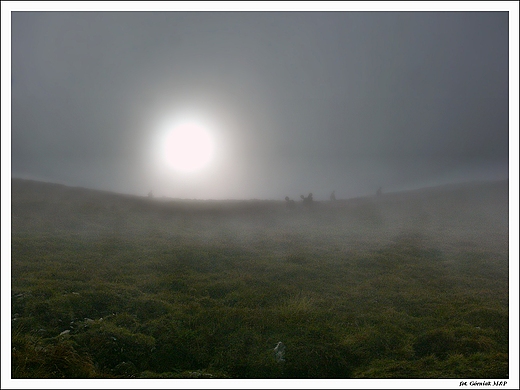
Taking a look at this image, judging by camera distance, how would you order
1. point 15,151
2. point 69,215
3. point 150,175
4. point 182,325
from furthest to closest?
1. point 69,215
2. point 150,175
3. point 15,151
4. point 182,325

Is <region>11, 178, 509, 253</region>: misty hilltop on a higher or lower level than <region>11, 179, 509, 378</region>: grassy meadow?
higher

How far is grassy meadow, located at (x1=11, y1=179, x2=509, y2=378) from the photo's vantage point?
27.0 feet

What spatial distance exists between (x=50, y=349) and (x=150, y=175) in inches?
A: 423

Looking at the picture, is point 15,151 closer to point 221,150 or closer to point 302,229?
point 221,150

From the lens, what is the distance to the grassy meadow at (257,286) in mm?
8238

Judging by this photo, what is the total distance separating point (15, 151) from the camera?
581 inches

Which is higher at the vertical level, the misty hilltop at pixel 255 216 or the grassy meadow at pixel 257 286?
the misty hilltop at pixel 255 216

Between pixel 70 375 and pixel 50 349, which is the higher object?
pixel 50 349

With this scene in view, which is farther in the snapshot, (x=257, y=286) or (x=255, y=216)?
(x=255, y=216)

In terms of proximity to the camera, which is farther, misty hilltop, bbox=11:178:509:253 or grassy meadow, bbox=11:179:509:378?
misty hilltop, bbox=11:178:509:253

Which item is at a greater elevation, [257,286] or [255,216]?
[255,216]

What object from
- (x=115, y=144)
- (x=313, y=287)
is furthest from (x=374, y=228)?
(x=115, y=144)

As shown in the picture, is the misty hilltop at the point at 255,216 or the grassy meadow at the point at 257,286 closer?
the grassy meadow at the point at 257,286

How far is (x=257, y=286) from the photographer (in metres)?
12.2
